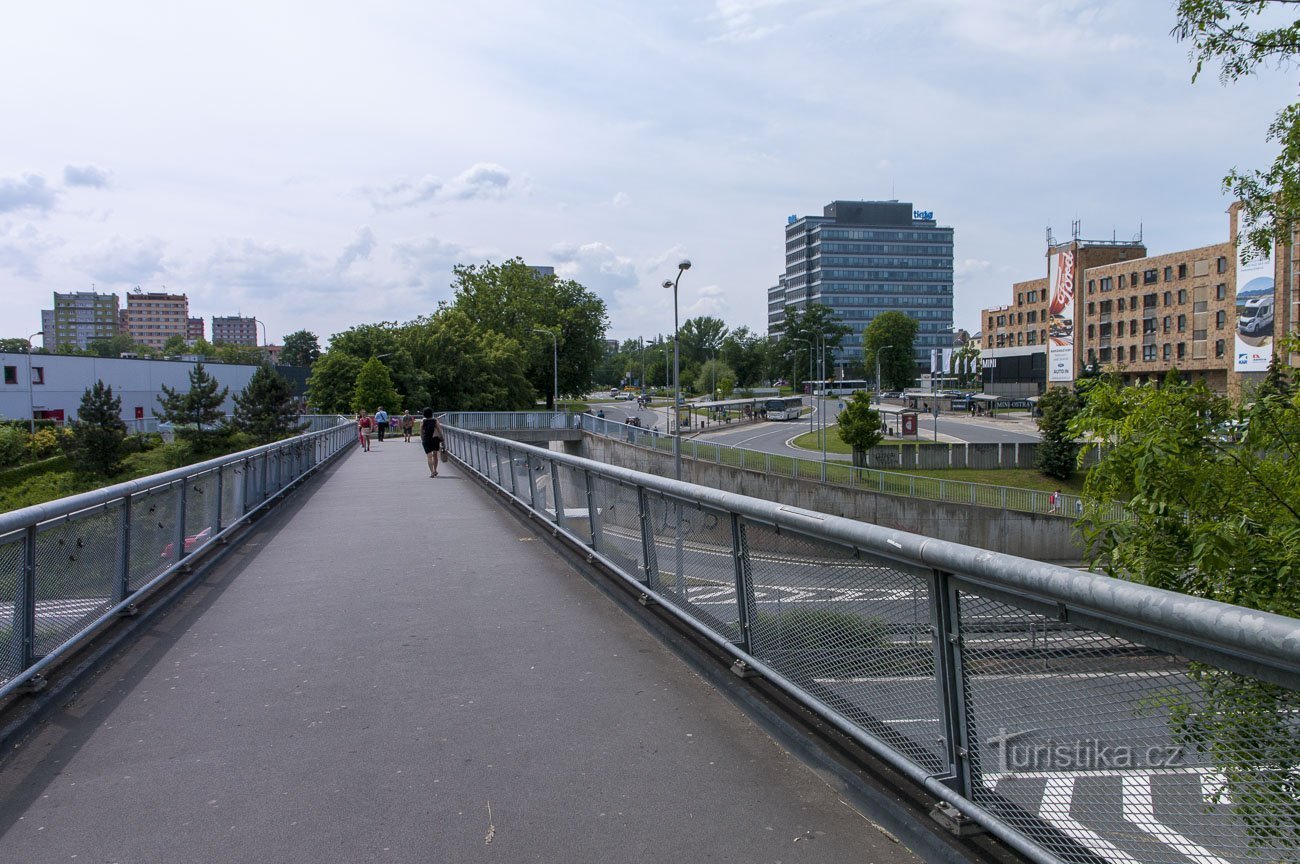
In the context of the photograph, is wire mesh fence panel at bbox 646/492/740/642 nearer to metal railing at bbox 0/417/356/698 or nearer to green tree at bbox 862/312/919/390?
metal railing at bbox 0/417/356/698

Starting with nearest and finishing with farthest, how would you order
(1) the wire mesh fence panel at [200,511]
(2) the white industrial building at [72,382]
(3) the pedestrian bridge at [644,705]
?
(3) the pedestrian bridge at [644,705] < (1) the wire mesh fence panel at [200,511] < (2) the white industrial building at [72,382]

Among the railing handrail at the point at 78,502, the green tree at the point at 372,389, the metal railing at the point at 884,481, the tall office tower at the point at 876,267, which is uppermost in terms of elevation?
the tall office tower at the point at 876,267

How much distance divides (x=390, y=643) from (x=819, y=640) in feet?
10.1

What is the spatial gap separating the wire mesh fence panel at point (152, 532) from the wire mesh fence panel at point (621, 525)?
3.65 metres

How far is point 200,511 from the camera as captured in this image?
961cm

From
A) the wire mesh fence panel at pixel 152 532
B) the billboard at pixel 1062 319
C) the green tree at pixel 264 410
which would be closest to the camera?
the wire mesh fence panel at pixel 152 532

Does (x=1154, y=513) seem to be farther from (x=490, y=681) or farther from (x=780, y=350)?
(x=780, y=350)

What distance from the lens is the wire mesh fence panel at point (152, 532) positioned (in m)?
7.23

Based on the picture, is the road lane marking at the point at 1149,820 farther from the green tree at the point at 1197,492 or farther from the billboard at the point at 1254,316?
the billboard at the point at 1254,316

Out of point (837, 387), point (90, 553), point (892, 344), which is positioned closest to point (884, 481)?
point (90, 553)

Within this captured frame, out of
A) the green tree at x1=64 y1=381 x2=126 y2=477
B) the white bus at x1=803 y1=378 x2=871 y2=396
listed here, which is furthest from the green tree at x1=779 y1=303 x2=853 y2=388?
the green tree at x1=64 y1=381 x2=126 y2=477

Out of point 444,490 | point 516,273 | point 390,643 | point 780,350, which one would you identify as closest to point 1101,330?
point 516,273

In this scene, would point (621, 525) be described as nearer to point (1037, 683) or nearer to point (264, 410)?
point (1037, 683)

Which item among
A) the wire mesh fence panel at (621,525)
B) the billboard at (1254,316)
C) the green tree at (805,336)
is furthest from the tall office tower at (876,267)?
the wire mesh fence panel at (621,525)
